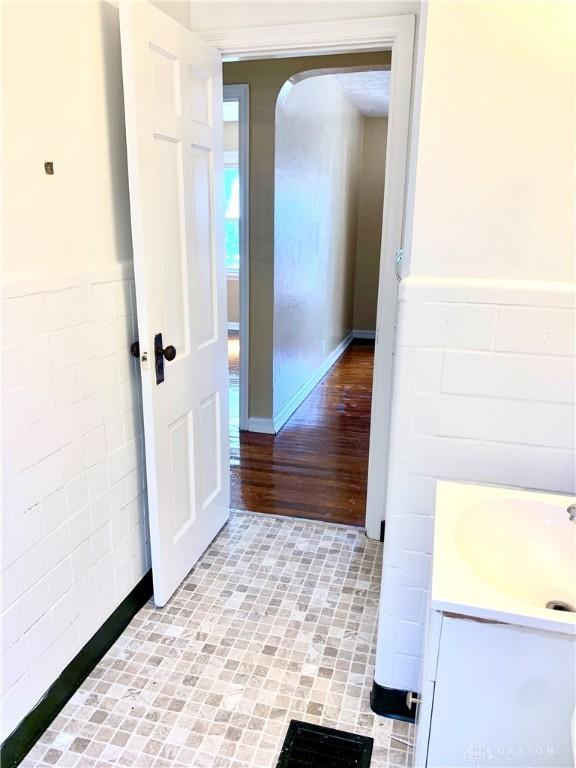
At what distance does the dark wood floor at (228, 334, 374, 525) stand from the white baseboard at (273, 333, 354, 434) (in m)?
0.05

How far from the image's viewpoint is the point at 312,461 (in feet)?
10.8

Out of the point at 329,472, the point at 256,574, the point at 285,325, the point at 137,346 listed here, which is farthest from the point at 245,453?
the point at 137,346

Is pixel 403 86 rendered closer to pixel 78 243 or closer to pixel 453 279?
pixel 453 279

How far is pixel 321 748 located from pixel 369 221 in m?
5.80

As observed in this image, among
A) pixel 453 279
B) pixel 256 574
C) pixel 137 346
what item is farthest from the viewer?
pixel 256 574

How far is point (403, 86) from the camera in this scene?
1.99m

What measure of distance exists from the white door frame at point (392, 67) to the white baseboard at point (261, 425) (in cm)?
149

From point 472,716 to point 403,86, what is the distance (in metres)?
1.96

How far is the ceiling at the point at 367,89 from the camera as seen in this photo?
438cm

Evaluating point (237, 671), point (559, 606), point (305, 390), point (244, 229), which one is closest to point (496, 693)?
point (559, 606)

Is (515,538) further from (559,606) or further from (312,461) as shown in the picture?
(312,461)

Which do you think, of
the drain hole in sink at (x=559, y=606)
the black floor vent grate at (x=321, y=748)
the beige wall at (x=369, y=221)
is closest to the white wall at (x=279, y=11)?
the drain hole in sink at (x=559, y=606)

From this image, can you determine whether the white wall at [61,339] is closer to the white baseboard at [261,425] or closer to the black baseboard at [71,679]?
the black baseboard at [71,679]

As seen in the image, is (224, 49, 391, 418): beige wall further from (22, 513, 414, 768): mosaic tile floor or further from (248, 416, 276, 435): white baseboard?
(22, 513, 414, 768): mosaic tile floor
